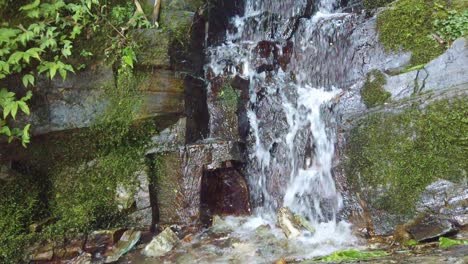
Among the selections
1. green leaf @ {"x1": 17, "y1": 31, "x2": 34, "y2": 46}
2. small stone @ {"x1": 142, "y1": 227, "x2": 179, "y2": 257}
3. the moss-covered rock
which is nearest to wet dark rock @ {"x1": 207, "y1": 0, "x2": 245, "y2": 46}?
green leaf @ {"x1": 17, "y1": 31, "x2": 34, "y2": 46}

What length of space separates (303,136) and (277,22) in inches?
87.1

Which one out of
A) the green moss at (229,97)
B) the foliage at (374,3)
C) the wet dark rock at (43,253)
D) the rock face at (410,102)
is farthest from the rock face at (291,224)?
the foliage at (374,3)

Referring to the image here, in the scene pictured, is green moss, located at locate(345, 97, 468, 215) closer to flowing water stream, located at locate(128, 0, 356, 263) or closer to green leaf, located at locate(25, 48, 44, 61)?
flowing water stream, located at locate(128, 0, 356, 263)

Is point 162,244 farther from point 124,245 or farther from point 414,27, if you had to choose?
point 414,27

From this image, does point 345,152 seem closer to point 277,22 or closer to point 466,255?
point 466,255

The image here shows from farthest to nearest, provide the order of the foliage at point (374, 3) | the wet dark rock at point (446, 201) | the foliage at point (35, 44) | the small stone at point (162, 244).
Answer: the foliage at point (374, 3) → the small stone at point (162, 244) → the foliage at point (35, 44) → the wet dark rock at point (446, 201)

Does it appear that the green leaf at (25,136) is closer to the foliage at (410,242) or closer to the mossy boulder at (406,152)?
the mossy boulder at (406,152)

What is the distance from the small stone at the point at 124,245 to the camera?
4.23 metres

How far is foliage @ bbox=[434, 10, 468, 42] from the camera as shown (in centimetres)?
399

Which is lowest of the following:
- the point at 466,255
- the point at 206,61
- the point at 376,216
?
the point at 376,216

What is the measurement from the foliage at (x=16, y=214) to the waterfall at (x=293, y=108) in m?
2.99

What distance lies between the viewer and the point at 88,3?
4762 mm

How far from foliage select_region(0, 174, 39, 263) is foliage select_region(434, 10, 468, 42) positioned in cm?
549

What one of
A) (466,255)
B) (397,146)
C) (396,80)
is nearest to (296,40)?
(396,80)
